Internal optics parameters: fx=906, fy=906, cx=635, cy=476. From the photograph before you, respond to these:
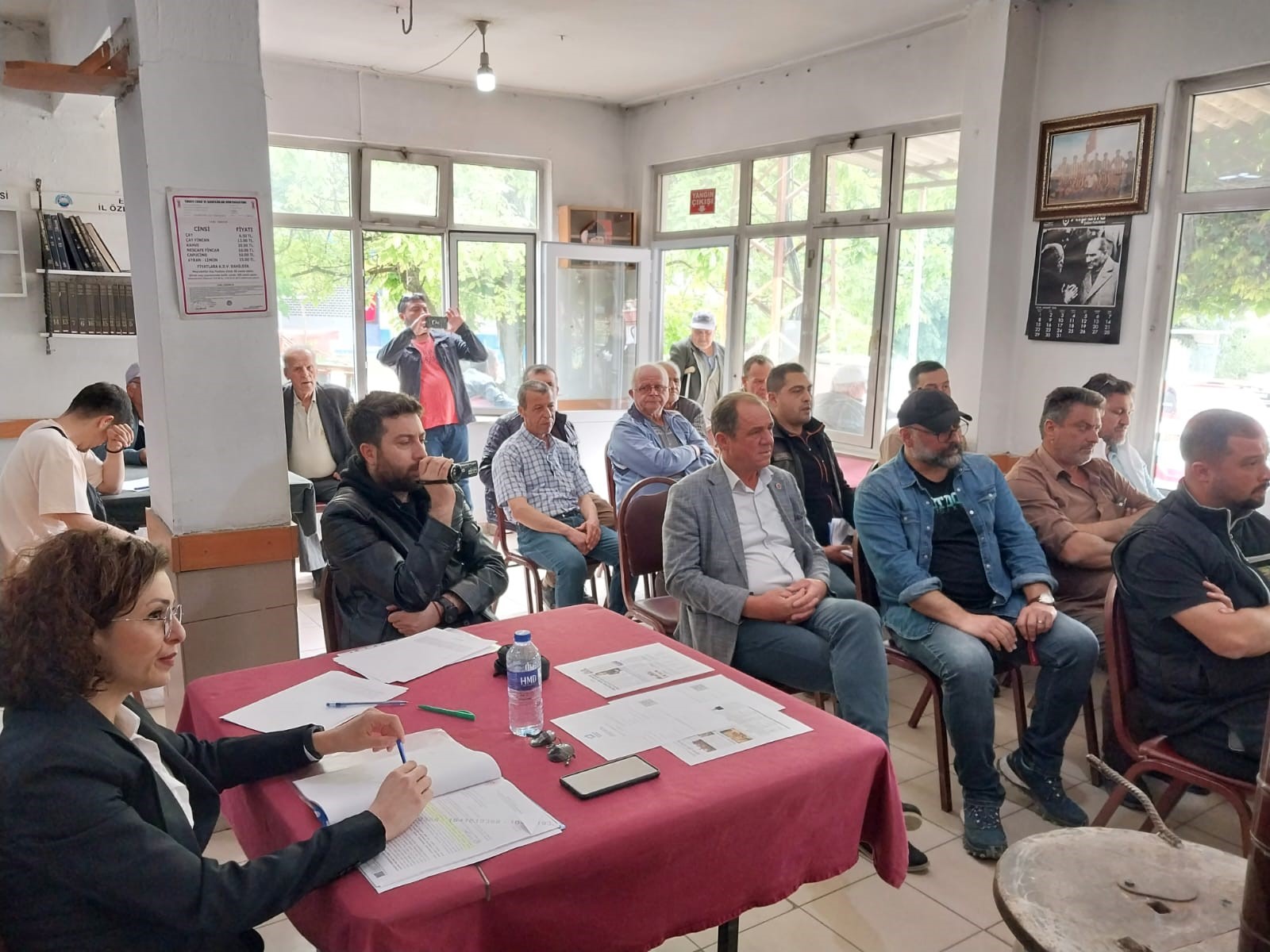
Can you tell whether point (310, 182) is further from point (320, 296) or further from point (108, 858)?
point (108, 858)

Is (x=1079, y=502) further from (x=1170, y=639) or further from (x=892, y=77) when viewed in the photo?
(x=892, y=77)

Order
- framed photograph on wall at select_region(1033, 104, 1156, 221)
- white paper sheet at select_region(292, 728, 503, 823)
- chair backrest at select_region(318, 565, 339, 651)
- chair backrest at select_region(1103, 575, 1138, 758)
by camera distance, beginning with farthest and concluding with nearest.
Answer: framed photograph on wall at select_region(1033, 104, 1156, 221) < chair backrest at select_region(318, 565, 339, 651) < chair backrest at select_region(1103, 575, 1138, 758) < white paper sheet at select_region(292, 728, 503, 823)

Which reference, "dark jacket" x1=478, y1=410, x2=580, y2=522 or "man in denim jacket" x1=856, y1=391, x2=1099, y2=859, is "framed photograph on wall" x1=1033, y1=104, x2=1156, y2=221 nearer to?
"man in denim jacket" x1=856, y1=391, x2=1099, y2=859

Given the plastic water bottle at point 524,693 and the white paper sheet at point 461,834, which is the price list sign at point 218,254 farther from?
the white paper sheet at point 461,834

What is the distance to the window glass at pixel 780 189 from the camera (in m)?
5.82

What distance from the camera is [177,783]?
139 centimetres

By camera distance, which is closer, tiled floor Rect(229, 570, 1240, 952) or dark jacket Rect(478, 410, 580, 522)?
tiled floor Rect(229, 570, 1240, 952)

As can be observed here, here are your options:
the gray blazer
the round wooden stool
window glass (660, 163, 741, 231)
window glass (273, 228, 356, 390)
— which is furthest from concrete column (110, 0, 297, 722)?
window glass (660, 163, 741, 231)

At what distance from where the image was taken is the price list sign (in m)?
2.54

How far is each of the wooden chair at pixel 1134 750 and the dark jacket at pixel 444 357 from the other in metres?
4.42

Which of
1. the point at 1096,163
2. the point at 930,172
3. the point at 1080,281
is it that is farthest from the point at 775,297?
the point at 1096,163

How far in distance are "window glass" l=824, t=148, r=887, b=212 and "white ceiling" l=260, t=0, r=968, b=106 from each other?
619 mm

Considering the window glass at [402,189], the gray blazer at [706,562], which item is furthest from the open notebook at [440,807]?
the window glass at [402,189]

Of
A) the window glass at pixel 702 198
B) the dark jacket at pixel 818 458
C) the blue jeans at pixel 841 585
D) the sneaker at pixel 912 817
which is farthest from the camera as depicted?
the window glass at pixel 702 198
